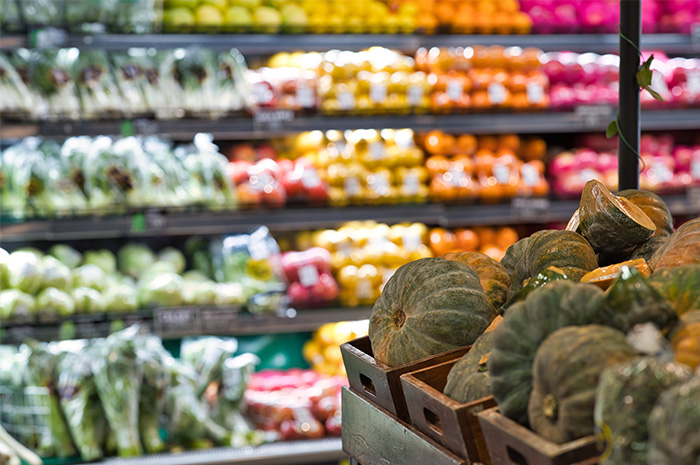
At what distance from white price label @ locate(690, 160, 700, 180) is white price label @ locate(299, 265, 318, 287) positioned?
1922 millimetres

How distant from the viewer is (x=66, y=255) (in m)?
3.17

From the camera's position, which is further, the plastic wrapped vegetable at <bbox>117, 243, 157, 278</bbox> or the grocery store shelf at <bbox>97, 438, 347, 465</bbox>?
the plastic wrapped vegetable at <bbox>117, 243, 157, 278</bbox>

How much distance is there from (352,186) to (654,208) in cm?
206

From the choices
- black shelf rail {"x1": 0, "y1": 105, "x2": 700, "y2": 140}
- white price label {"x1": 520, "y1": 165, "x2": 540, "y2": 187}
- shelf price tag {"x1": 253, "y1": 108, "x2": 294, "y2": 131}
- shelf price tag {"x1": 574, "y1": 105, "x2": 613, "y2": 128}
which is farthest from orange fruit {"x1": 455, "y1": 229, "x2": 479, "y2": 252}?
shelf price tag {"x1": 253, "y1": 108, "x2": 294, "y2": 131}

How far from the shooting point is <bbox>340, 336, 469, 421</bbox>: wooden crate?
109cm

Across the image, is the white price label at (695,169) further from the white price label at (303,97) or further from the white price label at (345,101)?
the white price label at (303,97)

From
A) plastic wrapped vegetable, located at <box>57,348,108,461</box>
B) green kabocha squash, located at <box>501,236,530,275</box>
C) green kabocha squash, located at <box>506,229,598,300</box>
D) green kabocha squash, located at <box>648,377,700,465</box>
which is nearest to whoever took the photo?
green kabocha squash, located at <box>648,377,700,465</box>

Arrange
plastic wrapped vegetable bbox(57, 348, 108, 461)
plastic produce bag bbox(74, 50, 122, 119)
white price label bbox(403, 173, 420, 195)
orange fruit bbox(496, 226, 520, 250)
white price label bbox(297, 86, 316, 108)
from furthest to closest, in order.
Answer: orange fruit bbox(496, 226, 520, 250) < white price label bbox(403, 173, 420, 195) < white price label bbox(297, 86, 316, 108) < plastic produce bag bbox(74, 50, 122, 119) < plastic wrapped vegetable bbox(57, 348, 108, 461)

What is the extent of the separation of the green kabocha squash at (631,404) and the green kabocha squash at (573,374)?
6 cm

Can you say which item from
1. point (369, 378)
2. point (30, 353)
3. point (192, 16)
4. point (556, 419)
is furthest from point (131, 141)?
point (556, 419)

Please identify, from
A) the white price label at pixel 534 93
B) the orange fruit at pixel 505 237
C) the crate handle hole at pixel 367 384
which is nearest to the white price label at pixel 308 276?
the orange fruit at pixel 505 237

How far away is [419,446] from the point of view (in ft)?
3.30

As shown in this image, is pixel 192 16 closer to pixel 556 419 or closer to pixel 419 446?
pixel 419 446

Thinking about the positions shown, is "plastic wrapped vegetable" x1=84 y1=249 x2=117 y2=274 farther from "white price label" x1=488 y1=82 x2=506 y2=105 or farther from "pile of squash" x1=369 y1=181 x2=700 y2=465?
"pile of squash" x1=369 y1=181 x2=700 y2=465
